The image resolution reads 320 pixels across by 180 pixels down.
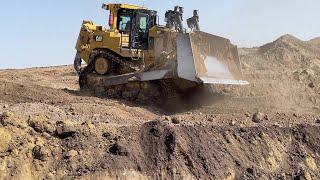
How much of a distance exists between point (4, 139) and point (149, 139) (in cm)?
226

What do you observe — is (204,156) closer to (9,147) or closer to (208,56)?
(9,147)

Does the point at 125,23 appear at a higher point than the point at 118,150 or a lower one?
higher

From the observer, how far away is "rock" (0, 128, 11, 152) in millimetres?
7461

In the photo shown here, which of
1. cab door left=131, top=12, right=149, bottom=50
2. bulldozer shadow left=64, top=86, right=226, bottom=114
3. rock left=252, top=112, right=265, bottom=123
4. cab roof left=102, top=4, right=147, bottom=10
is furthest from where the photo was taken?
cab roof left=102, top=4, right=147, bottom=10

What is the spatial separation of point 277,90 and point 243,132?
5.04m

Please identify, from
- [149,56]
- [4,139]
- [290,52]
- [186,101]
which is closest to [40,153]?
[4,139]

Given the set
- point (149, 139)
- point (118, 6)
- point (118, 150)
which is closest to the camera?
point (118, 150)

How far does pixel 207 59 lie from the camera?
503 inches

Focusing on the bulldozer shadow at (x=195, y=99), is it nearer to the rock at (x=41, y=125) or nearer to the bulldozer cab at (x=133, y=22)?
the bulldozer cab at (x=133, y=22)

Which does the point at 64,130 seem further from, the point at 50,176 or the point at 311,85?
the point at 311,85

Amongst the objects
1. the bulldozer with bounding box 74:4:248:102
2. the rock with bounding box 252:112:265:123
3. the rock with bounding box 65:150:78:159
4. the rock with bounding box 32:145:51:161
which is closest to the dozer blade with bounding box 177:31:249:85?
the bulldozer with bounding box 74:4:248:102

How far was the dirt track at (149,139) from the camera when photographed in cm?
756

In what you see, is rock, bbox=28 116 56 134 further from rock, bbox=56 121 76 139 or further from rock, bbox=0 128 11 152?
rock, bbox=0 128 11 152

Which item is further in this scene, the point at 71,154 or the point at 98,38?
the point at 98,38
